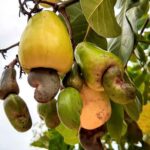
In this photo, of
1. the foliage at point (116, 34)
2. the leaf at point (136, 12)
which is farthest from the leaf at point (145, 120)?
the leaf at point (136, 12)

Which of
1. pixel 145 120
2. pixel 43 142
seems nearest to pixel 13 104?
pixel 145 120

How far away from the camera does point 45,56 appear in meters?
0.77

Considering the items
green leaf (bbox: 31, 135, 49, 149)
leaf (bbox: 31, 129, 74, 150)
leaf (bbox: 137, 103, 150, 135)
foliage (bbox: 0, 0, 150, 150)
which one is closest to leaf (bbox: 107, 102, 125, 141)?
foliage (bbox: 0, 0, 150, 150)

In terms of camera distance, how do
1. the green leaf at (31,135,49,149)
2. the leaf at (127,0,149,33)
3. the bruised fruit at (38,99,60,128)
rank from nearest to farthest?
1. the bruised fruit at (38,99,60,128)
2. the leaf at (127,0,149,33)
3. the green leaf at (31,135,49,149)

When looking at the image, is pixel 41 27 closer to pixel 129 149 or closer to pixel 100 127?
pixel 100 127

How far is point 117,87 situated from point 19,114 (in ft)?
0.62

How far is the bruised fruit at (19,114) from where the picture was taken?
0.86 metres

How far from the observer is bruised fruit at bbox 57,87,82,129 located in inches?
30.3

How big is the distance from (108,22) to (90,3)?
0.05 meters

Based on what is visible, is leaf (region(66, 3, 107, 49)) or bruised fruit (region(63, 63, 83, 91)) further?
leaf (region(66, 3, 107, 49))

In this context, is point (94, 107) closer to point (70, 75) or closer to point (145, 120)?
point (70, 75)

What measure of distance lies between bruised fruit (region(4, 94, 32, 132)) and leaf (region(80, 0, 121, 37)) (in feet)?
0.64

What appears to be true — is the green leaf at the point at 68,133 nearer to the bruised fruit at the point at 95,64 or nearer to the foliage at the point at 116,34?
the foliage at the point at 116,34

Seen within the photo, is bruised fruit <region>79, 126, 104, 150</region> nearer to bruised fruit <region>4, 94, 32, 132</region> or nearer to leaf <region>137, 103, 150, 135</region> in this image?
bruised fruit <region>4, 94, 32, 132</region>
